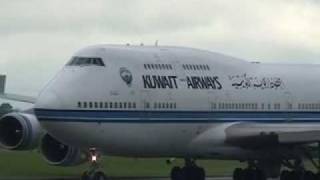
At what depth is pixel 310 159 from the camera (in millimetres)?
31969

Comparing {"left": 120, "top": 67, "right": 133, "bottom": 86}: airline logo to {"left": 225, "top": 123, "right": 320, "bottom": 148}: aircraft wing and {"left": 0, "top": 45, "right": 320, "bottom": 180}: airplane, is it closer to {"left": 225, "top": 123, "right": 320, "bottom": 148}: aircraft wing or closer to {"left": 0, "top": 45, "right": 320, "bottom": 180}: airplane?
{"left": 0, "top": 45, "right": 320, "bottom": 180}: airplane

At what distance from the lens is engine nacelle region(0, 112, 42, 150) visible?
33.0 m

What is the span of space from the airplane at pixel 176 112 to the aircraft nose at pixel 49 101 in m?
0.03

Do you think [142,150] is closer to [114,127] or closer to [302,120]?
[114,127]

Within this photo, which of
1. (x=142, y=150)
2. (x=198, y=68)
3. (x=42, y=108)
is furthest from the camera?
(x=198, y=68)

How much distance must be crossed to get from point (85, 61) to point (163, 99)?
2.63m

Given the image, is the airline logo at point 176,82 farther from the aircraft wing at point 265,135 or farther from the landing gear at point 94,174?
the landing gear at point 94,174

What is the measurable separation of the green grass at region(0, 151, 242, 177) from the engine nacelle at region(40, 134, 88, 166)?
20.8 ft

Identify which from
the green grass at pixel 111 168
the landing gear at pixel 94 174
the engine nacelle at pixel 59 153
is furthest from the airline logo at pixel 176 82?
the green grass at pixel 111 168

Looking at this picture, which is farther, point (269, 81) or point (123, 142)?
point (269, 81)

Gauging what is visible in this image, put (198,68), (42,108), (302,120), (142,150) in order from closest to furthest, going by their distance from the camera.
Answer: (42,108) < (142,150) < (198,68) < (302,120)

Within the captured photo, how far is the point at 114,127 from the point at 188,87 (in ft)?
10.8

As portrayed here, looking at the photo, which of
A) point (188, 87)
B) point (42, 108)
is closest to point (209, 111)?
point (188, 87)

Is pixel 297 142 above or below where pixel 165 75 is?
below
